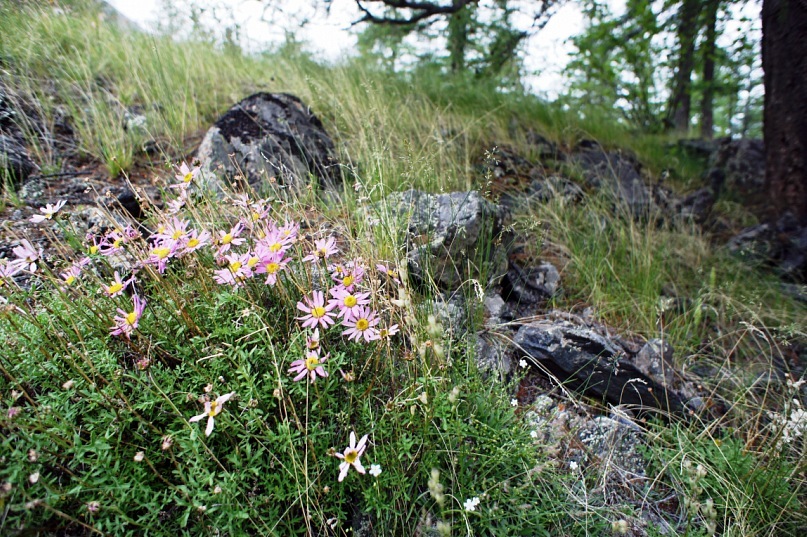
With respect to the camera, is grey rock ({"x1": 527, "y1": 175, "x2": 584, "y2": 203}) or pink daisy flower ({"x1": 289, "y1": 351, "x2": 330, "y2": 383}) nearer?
pink daisy flower ({"x1": 289, "y1": 351, "x2": 330, "y2": 383})

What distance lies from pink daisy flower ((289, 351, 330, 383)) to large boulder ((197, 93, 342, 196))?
167cm

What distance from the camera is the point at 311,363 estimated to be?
56.2 inches

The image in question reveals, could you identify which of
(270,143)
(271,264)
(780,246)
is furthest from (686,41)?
(271,264)

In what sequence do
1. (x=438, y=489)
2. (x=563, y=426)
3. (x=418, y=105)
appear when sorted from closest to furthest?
(x=438, y=489) → (x=563, y=426) → (x=418, y=105)

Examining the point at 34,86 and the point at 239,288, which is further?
the point at 34,86

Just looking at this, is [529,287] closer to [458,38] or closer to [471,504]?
[471,504]

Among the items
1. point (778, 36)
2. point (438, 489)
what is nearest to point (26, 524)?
point (438, 489)

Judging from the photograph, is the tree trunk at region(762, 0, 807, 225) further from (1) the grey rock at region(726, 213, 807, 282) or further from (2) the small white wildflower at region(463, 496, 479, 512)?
(2) the small white wildflower at region(463, 496, 479, 512)

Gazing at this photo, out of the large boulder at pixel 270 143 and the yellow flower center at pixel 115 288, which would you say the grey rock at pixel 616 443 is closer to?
the yellow flower center at pixel 115 288

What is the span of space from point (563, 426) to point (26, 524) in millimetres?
1909

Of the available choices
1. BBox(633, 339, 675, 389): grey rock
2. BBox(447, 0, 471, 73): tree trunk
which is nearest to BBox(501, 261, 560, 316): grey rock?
BBox(633, 339, 675, 389): grey rock

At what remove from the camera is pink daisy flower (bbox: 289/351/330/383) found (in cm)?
143

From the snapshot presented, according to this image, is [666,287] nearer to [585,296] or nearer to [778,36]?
[585,296]

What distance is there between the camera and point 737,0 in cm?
411
